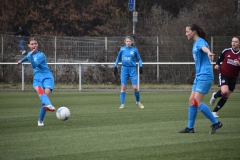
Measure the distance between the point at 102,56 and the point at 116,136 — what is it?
775 inches

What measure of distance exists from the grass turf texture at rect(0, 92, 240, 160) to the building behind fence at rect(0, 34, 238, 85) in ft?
41.6

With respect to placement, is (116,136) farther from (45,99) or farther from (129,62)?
(129,62)

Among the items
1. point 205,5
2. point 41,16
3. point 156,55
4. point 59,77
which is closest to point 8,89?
point 59,77

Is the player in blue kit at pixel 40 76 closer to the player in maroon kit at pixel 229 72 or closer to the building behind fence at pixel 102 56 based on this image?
the player in maroon kit at pixel 229 72

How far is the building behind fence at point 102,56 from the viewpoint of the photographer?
28.8 m

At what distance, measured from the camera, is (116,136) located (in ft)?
33.4

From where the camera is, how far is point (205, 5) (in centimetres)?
3903

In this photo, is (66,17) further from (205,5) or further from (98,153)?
(98,153)

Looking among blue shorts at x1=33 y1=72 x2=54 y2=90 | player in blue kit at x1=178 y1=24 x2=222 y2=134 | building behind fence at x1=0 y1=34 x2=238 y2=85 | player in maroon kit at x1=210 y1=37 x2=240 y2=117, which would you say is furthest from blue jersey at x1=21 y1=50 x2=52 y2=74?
building behind fence at x1=0 y1=34 x2=238 y2=85

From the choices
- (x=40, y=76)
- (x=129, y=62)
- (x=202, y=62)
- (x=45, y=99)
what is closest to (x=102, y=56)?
(x=129, y=62)

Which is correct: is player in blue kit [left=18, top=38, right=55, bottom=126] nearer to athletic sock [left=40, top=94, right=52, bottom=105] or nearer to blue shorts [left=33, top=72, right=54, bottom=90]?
blue shorts [left=33, top=72, right=54, bottom=90]

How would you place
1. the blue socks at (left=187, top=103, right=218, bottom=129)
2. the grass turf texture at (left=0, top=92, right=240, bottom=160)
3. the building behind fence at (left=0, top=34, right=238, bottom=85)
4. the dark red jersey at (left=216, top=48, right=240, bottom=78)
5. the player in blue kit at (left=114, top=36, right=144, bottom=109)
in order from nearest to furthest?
the grass turf texture at (left=0, top=92, right=240, bottom=160) < the blue socks at (left=187, top=103, right=218, bottom=129) < the dark red jersey at (left=216, top=48, right=240, bottom=78) < the player in blue kit at (left=114, top=36, right=144, bottom=109) < the building behind fence at (left=0, top=34, right=238, bottom=85)

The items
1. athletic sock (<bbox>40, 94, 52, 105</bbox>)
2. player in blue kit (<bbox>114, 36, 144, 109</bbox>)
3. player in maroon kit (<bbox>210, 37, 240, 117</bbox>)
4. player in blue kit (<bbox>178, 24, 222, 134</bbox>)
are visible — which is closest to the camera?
player in blue kit (<bbox>178, 24, 222, 134</bbox>)

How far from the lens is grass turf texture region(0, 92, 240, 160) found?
8.27 m
